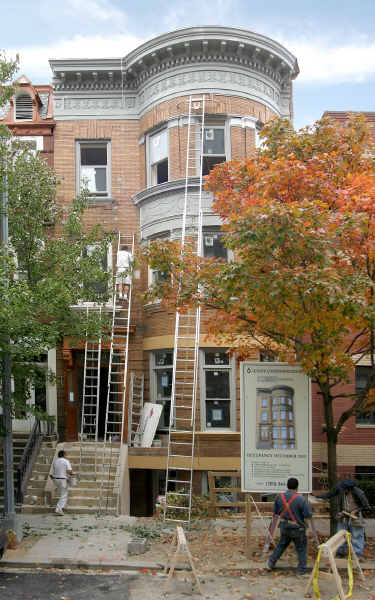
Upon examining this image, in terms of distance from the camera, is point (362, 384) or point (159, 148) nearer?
point (362, 384)

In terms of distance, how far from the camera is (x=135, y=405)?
17844 millimetres

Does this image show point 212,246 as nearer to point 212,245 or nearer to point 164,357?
point 212,245

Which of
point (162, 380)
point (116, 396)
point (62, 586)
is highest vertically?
point (162, 380)

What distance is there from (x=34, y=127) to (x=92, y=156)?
203 cm

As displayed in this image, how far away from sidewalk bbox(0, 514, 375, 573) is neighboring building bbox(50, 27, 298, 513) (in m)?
3.13

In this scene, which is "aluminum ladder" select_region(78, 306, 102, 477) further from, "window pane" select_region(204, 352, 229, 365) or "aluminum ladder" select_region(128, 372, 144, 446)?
"window pane" select_region(204, 352, 229, 365)

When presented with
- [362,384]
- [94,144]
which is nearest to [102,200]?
[94,144]

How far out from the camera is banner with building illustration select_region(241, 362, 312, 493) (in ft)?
35.8

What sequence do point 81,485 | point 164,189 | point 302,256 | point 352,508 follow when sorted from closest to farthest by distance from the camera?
point 302,256, point 352,508, point 81,485, point 164,189

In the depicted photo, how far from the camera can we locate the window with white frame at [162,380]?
57.7 ft

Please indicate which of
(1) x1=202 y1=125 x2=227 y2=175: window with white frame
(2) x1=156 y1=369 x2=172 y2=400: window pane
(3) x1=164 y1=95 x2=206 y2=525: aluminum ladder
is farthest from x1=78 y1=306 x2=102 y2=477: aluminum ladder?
(1) x1=202 y1=125 x2=227 y2=175: window with white frame

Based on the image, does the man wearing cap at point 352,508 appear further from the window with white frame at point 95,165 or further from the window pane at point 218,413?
the window with white frame at point 95,165

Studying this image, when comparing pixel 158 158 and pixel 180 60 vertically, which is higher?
pixel 180 60

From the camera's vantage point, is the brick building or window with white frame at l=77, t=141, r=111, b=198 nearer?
the brick building
